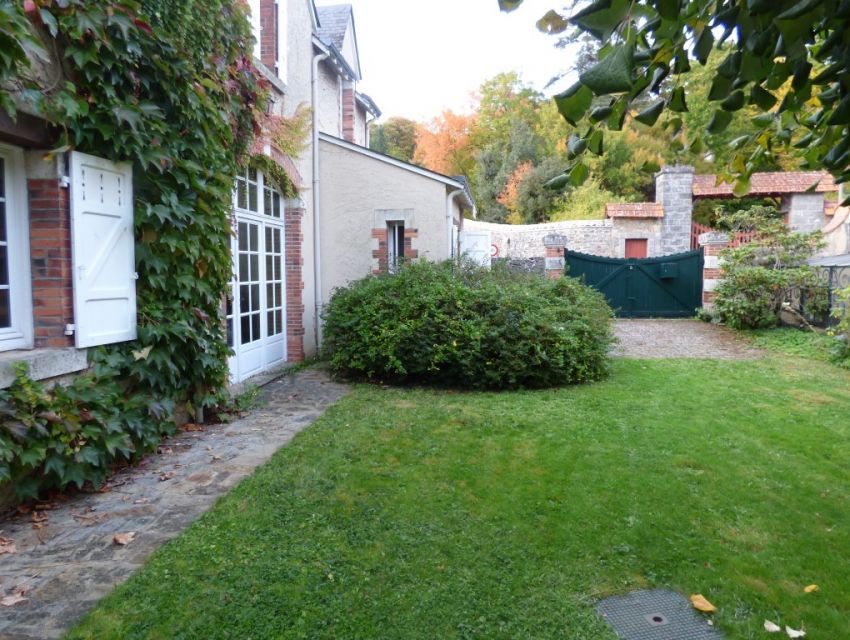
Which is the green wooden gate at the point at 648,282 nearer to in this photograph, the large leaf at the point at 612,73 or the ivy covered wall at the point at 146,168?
the ivy covered wall at the point at 146,168

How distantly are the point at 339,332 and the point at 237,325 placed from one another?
1.29 metres

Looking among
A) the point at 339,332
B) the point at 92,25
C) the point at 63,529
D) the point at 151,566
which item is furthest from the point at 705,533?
the point at 339,332

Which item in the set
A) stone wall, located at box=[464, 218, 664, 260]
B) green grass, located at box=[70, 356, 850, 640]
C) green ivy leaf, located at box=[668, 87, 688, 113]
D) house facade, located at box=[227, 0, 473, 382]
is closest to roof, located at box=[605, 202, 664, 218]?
stone wall, located at box=[464, 218, 664, 260]

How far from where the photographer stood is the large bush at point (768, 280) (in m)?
11.0

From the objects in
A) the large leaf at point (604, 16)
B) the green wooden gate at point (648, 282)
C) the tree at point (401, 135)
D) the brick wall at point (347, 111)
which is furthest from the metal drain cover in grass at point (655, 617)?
the tree at point (401, 135)

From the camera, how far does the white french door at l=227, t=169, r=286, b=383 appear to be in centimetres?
706

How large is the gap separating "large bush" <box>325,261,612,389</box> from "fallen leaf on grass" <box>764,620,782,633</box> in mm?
4391

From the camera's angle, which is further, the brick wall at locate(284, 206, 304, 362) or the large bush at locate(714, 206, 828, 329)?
the large bush at locate(714, 206, 828, 329)


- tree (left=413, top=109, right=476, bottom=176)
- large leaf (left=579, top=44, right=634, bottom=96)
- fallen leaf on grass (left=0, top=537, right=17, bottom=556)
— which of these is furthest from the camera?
tree (left=413, top=109, right=476, bottom=176)

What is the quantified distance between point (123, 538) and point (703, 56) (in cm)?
342

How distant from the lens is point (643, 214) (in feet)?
60.3

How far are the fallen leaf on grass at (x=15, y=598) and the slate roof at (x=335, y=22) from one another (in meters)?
11.5

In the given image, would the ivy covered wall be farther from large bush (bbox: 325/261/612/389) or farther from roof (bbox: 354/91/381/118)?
roof (bbox: 354/91/381/118)

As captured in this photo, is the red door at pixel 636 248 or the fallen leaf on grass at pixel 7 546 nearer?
the fallen leaf on grass at pixel 7 546
